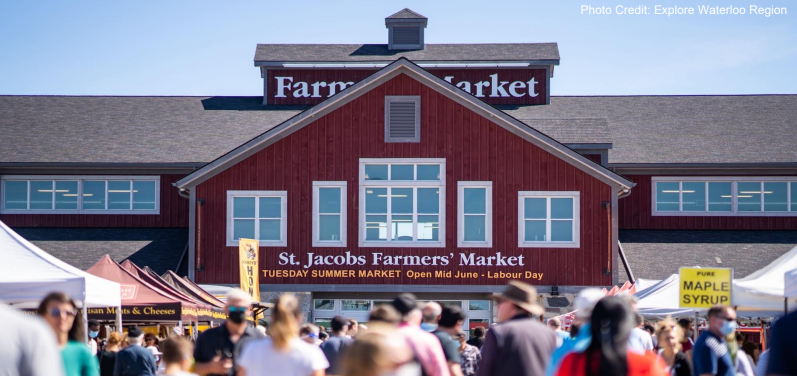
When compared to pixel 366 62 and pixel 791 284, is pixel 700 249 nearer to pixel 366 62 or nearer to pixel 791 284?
pixel 366 62

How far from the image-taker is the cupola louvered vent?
1540 inches

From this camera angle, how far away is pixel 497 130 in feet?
92.4

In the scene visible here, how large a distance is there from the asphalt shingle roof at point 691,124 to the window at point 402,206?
6.61 meters

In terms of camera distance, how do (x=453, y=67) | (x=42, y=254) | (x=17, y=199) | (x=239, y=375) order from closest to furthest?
(x=239, y=375) → (x=42, y=254) → (x=17, y=199) → (x=453, y=67)

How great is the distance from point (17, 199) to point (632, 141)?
1957 cm

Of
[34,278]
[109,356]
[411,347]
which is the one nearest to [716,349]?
[411,347]

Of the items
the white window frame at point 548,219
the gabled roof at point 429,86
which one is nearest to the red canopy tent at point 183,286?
the gabled roof at point 429,86

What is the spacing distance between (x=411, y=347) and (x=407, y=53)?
31.4m

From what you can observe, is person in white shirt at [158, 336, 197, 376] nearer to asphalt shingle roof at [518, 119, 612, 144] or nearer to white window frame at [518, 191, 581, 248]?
white window frame at [518, 191, 581, 248]

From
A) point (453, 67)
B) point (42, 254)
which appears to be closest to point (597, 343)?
point (42, 254)

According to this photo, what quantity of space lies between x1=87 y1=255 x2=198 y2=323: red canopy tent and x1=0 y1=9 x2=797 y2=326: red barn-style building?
10.5 metres

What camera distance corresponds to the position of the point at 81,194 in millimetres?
31109

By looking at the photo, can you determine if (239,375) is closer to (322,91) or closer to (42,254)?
(42,254)

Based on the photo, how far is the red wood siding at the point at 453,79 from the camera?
36.1 metres
